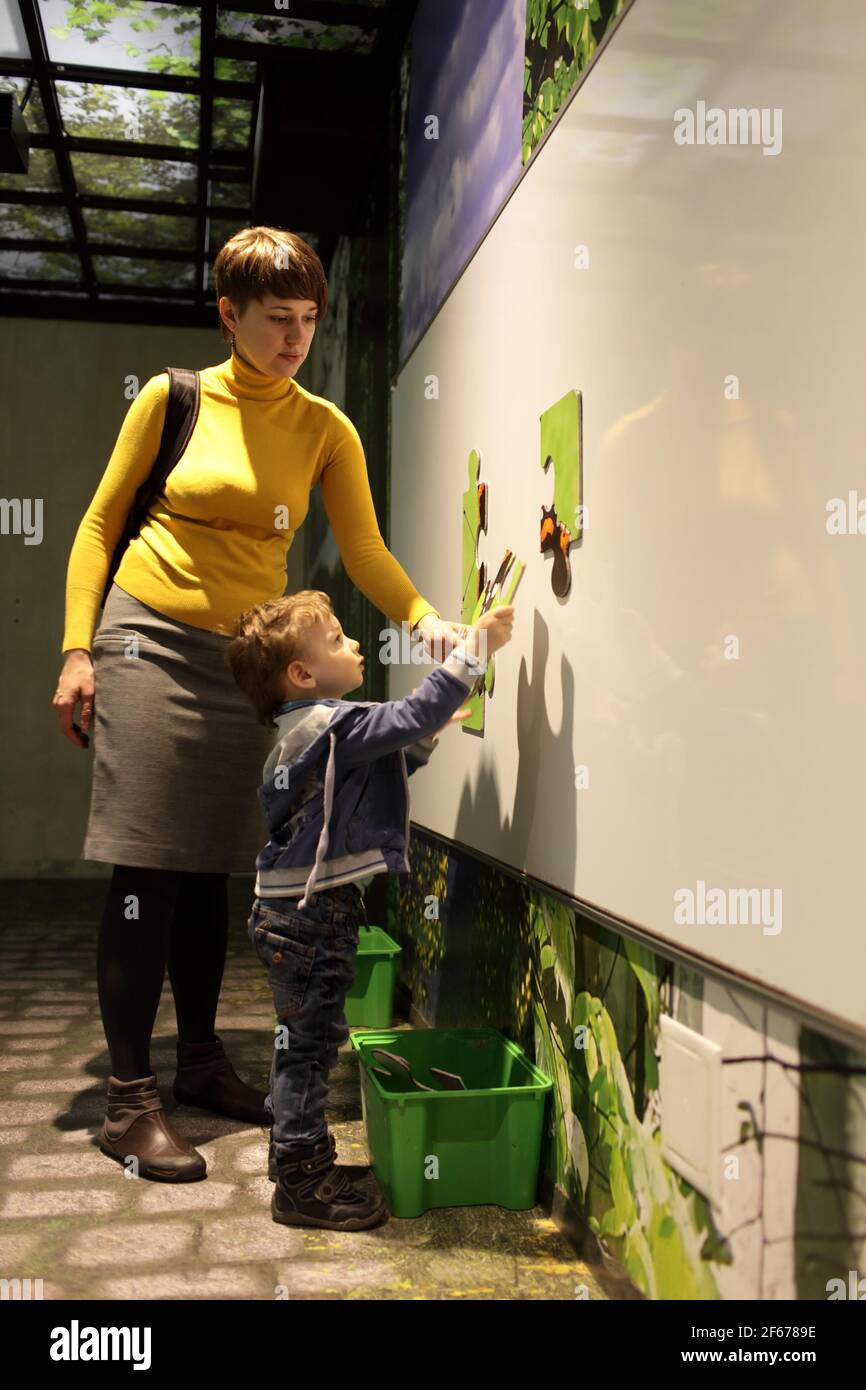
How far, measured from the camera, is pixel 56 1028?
9.67ft

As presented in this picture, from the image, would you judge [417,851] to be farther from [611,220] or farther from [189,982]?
[611,220]

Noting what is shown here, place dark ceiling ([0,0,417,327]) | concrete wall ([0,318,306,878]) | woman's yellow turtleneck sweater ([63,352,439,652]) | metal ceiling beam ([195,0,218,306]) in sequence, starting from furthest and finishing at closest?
concrete wall ([0,318,306,878]), metal ceiling beam ([195,0,218,306]), dark ceiling ([0,0,417,327]), woman's yellow turtleneck sweater ([63,352,439,652])

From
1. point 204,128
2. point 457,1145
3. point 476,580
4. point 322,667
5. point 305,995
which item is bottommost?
point 457,1145

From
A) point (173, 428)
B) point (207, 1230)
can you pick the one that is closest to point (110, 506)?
point (173, 428)

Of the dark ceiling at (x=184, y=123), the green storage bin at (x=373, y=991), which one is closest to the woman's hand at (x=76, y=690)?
the green storage bin at (x=373, y=991)

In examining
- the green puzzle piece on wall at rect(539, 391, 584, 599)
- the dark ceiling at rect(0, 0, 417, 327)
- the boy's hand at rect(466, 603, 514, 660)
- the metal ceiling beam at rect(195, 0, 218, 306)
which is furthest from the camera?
the metal ceiling beam at rect(195, 0, 218, 306)

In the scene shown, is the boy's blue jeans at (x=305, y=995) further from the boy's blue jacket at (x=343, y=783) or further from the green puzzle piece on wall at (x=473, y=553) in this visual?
the green puzzle piece on wall at (x=473, y=553)

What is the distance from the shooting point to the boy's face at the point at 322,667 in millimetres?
1873

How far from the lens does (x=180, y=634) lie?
6.75ft

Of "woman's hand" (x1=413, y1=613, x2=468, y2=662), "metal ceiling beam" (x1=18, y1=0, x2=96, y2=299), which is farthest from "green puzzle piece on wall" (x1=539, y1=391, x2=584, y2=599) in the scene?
"metal ceiling beam" (x1=18, y1=0, x2=96, y2=299)

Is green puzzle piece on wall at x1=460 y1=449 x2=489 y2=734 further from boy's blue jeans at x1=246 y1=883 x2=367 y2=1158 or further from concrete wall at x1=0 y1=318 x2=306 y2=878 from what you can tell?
concrete wall at x1=0 y1=318 x2=306 y2=878

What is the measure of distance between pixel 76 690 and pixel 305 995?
0.69m

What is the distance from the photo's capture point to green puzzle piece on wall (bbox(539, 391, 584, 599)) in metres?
1.70

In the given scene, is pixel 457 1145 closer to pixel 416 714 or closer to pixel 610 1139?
pixel 610 1139
